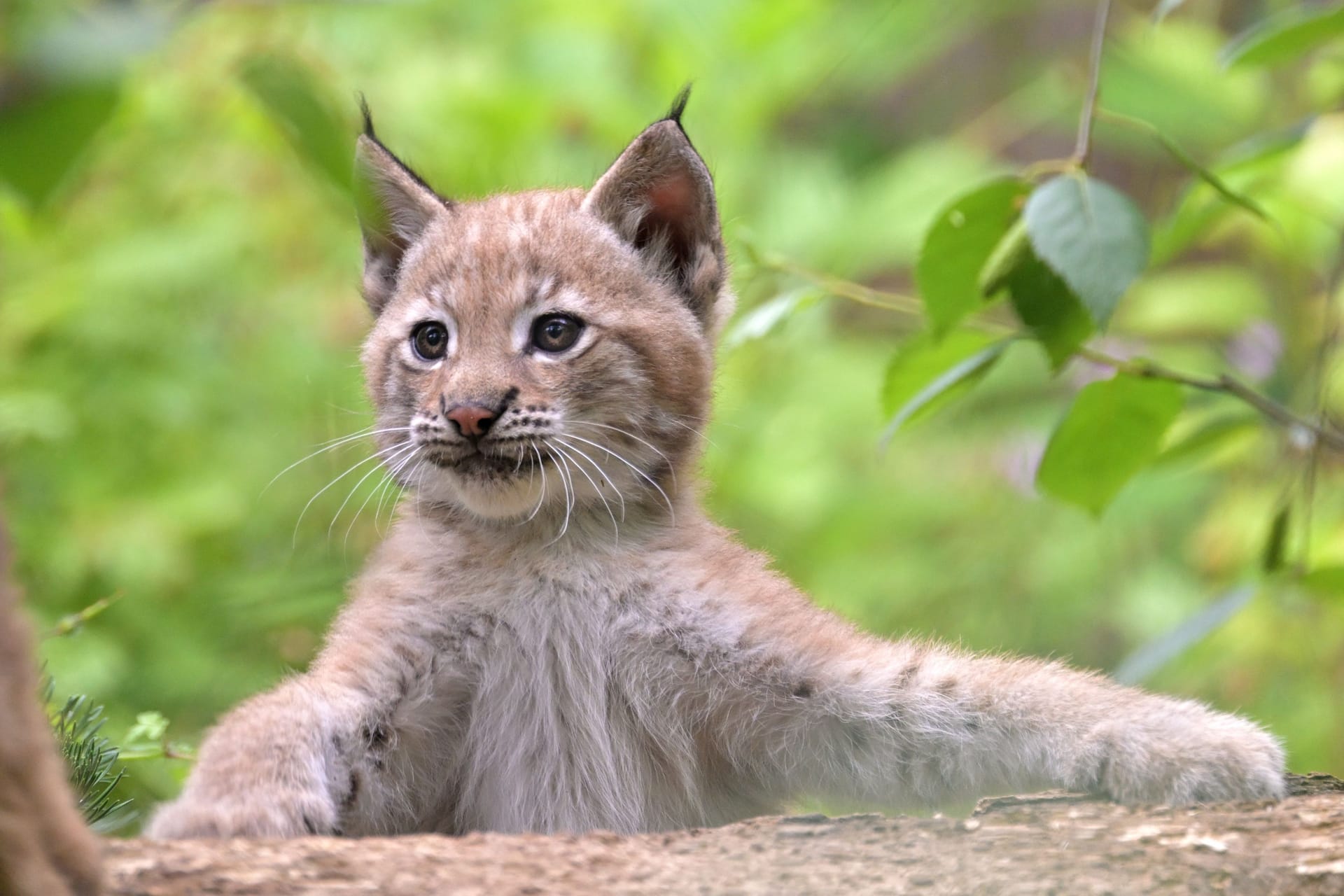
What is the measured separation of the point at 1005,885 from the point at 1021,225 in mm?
1652

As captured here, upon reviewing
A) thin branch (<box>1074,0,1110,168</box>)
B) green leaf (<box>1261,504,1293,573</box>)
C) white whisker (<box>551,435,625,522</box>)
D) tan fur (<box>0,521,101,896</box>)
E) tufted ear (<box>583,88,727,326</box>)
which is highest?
thin branch (<box>1074,0,1110,168</box>)

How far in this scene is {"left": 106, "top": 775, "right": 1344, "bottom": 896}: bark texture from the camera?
2312 millimetres

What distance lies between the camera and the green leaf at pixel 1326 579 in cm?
346

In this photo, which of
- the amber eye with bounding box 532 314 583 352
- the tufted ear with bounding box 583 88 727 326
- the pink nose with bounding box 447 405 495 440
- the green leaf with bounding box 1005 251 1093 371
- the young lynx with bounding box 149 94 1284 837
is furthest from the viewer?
the tufted ear with bounding box 583 88 727 326

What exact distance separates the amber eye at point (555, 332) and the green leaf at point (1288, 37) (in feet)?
6.01

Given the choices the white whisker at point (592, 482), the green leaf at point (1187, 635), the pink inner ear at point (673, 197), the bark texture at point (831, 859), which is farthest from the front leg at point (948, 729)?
the pink inner ear at point (673, 197)

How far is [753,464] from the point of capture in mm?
6859

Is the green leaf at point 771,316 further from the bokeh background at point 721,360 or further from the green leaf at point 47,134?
the green leaf at point 47,134

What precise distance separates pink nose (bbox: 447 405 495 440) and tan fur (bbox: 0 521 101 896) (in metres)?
1.57

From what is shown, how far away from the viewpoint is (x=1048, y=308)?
327cm

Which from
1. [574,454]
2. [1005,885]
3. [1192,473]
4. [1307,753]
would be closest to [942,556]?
[1192,473]

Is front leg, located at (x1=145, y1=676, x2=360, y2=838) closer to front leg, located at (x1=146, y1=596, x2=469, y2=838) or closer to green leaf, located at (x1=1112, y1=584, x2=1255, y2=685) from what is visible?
front leg, located at (x1=146, y1=596, x2=469, y2=838)

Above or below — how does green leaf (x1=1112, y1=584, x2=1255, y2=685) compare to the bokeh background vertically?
below

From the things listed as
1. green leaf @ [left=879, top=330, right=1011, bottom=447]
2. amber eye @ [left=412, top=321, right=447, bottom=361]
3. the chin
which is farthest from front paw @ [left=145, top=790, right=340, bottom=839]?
green leaf @ [left=879, top=330, right=1011, bottom=447]
